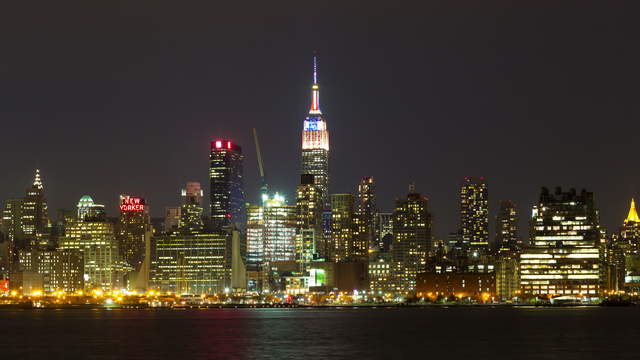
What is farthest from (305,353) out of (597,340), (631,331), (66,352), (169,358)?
(631,331)

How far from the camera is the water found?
11850 cm

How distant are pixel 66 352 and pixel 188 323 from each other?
7204 centimetres

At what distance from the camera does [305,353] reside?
11900 cm

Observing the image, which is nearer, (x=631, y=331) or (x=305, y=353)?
(x=305, y=353)

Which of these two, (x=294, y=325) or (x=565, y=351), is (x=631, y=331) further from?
(x=294, y=325)

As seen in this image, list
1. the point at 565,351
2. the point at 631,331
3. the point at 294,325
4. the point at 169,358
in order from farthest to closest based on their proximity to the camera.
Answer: the point at 294,325 < the point at 631,331 < the point at 565,351 < the point at 169,358

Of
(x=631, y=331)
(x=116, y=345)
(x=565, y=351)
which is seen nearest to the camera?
(x=565, y=351)

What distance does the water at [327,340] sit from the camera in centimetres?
11850

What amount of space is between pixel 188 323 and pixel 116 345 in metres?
61.1

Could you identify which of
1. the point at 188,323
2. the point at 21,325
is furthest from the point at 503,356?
the point at 21,325

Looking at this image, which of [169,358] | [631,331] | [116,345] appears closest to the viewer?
[169,358]

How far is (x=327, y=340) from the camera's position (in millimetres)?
140250

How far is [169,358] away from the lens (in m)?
114

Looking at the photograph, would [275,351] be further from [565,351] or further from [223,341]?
[565,351]
